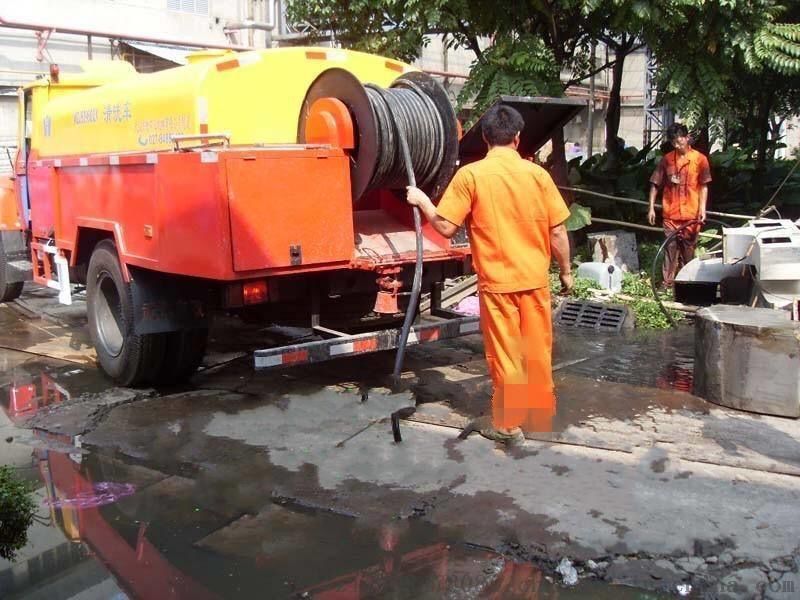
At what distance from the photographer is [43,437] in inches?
213

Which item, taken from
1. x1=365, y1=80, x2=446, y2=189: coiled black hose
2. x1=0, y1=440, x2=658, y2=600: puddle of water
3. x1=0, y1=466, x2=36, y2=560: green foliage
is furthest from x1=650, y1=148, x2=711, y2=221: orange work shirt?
x1=0, y1=466, x2=36, y2=560: green foliage

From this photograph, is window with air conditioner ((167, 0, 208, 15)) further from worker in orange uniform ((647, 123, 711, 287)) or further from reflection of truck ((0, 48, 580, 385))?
worker in orange uniform ((647, 123, 711, 287))

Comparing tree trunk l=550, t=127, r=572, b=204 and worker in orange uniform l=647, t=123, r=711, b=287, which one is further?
tree trunk l=550, t=127, r=572, b=204

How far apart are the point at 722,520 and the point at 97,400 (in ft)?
14.5

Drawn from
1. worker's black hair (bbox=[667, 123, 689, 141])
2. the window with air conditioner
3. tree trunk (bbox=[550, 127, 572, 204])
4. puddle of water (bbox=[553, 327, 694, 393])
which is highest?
the window with air conditioner

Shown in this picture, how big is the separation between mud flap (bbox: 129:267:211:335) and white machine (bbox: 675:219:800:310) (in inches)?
173

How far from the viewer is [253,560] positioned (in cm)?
360

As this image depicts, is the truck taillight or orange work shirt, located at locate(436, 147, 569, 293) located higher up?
orange work shirt, located at locate(436, 147, 569, 293)

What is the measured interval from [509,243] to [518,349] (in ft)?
1.96

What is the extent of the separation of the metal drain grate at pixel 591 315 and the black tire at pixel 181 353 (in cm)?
373

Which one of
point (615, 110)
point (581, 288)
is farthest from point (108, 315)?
point (615, 110)

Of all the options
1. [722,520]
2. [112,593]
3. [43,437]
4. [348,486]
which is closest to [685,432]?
[722,520]

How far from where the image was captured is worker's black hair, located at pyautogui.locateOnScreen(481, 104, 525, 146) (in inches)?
181

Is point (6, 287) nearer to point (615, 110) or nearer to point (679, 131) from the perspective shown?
point (679, 131)
